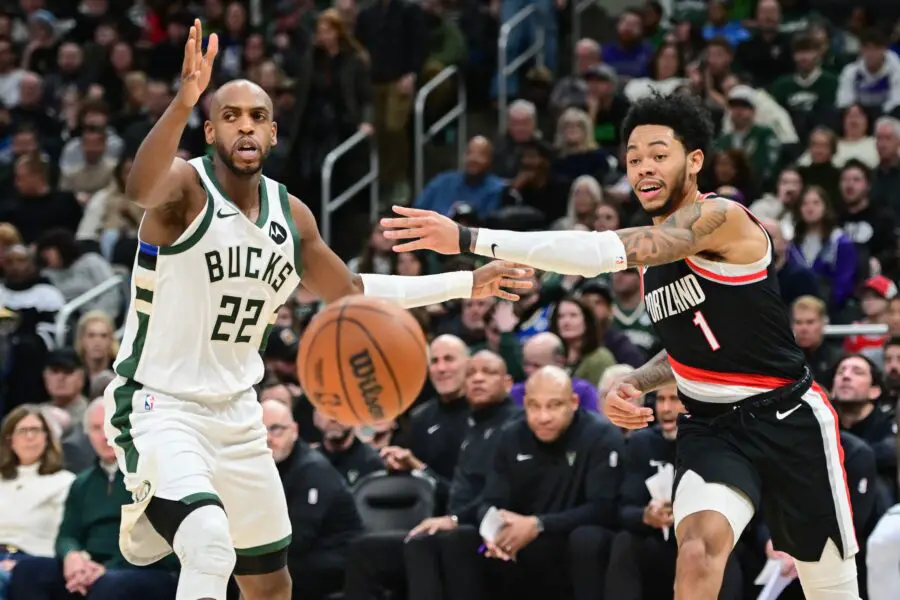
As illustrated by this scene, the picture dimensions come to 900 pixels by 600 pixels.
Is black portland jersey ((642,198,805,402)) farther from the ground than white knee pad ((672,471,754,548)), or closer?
farther from the ground

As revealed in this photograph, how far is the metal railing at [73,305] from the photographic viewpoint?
1374 centimetres

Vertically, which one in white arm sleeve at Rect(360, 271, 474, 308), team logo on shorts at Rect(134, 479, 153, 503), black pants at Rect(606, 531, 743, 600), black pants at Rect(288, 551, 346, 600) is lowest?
black pants at Rect(288, 551, 346, 600)

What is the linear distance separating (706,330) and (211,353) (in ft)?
6.87

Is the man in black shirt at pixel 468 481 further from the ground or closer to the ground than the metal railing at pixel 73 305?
closer to the ground

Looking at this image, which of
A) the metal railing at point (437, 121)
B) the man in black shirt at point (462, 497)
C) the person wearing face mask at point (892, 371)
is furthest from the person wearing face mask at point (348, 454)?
the metal railing at point (437, 121)

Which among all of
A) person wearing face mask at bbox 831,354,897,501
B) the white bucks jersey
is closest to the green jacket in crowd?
the white bucks jersey

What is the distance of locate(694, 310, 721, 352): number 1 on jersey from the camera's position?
636 cm

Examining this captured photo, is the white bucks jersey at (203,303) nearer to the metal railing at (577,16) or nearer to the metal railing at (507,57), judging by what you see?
the metal railing at (507,57)

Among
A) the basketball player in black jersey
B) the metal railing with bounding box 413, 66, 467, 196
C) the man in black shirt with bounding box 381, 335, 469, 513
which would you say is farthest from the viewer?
the metal railing with bounding box 413, 66, 467, 196

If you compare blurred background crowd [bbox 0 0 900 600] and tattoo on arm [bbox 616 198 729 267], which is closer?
tattoo on arm [bbox 616 198 729 267]

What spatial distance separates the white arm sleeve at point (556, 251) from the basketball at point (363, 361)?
136cm

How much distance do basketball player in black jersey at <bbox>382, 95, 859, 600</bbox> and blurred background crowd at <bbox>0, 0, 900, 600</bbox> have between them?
2.42 meters

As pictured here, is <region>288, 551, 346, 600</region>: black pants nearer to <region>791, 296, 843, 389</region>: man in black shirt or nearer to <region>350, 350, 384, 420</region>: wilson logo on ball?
<region>350, 350, 384, 420</region>: wilson logo on ball

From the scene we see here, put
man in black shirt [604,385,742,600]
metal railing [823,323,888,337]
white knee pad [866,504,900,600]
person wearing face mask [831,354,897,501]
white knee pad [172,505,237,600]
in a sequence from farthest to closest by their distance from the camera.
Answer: metal railing [823,323,888,337], person wearing face mask [831,354,897,501], man in black shirt [604,385,742,600], white knee pad [866,504,900,600], white knee pad [172,505,237,600]
